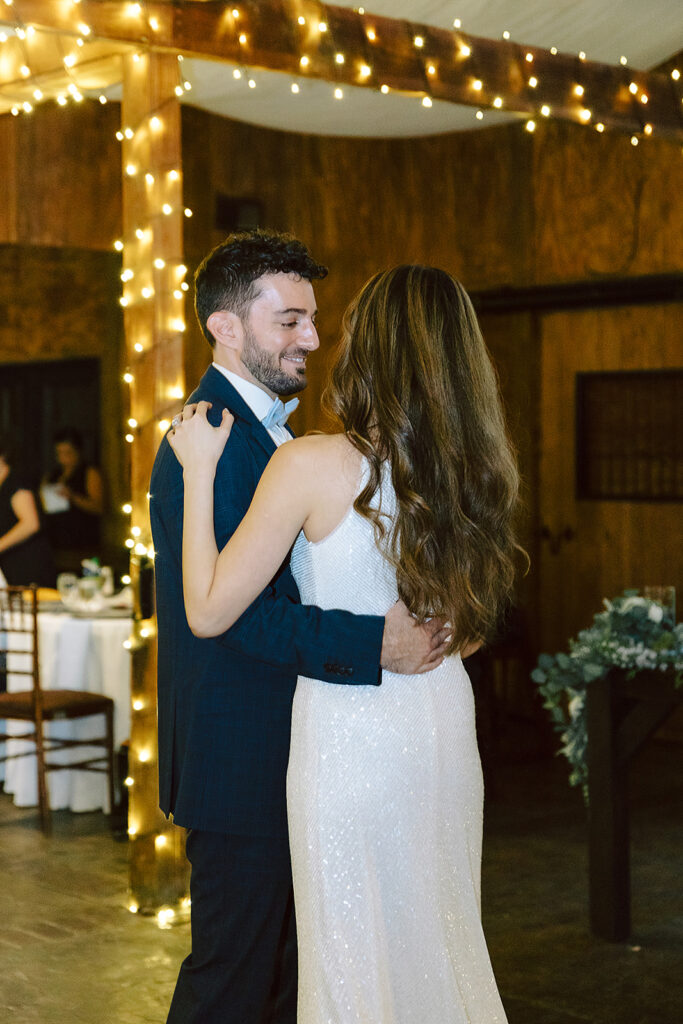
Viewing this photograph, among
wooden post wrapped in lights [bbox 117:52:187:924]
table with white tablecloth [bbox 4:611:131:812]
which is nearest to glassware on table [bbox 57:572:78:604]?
table with white tablecloth [bbox 4:611:131:812]

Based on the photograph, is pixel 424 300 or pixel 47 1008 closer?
pixel 424 300

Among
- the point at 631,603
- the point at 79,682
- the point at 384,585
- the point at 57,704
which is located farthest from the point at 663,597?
the point at 79,682

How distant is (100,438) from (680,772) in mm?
4699

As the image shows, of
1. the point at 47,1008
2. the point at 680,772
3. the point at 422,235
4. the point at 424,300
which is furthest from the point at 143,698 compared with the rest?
the point at 422,235

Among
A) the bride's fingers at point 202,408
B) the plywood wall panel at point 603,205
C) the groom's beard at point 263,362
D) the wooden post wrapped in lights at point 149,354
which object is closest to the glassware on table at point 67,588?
the wooden post wrapped in lights at point 149,354

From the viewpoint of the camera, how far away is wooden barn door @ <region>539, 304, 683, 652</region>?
22.2 feet

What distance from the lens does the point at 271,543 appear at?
6.66 feet

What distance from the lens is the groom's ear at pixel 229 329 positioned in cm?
243

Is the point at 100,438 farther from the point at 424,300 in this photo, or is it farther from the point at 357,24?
the point at 424,300

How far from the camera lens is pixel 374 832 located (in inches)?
80.7

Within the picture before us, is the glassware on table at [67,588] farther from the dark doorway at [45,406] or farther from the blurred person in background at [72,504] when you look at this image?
the dark doorway at [45,406]

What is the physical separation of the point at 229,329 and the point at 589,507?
4.93 metres

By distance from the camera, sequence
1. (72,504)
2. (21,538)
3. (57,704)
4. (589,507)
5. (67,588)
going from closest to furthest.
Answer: (57,704), (67,588), (21,538), (589,507), (72,504)

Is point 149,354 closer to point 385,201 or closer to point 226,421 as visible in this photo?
point 226,421
